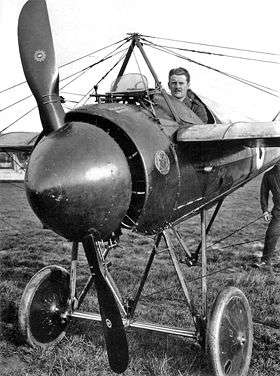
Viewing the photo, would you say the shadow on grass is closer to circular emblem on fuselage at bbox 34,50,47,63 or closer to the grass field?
the grass field

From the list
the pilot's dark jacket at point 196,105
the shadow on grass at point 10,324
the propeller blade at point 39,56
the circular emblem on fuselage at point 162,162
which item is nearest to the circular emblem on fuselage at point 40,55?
the propeller blade at point 39,56

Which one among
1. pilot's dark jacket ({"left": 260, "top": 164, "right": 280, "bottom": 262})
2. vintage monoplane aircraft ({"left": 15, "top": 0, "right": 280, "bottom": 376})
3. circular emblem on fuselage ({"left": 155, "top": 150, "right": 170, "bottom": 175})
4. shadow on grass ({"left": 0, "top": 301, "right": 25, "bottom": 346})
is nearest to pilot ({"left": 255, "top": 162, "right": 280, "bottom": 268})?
pilot's dark jacket ({"left": 260, "top": 164, "right": 280, "bottom": 262})

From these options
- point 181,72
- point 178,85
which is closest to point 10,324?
point 178,85

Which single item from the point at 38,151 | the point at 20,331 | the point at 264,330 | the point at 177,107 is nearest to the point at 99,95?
the point at 177,107

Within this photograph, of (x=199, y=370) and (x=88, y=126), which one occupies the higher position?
(x=88, y=126)

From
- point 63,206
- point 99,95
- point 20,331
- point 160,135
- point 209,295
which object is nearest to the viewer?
point 63,206

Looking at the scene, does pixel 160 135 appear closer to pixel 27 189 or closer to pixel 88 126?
pixel 88 126

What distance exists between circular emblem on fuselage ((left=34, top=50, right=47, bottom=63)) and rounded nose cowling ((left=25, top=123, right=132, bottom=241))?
2.26 ft

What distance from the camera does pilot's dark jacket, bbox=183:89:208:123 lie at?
482 cm

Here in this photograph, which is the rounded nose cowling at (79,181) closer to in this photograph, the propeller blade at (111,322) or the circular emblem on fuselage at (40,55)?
the propeller blade at (111,322)

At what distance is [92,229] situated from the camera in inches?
119

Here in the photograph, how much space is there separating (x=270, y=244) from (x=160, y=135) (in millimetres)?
5446

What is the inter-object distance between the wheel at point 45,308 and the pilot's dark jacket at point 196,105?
2434 millimetres

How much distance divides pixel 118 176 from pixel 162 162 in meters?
0.47
